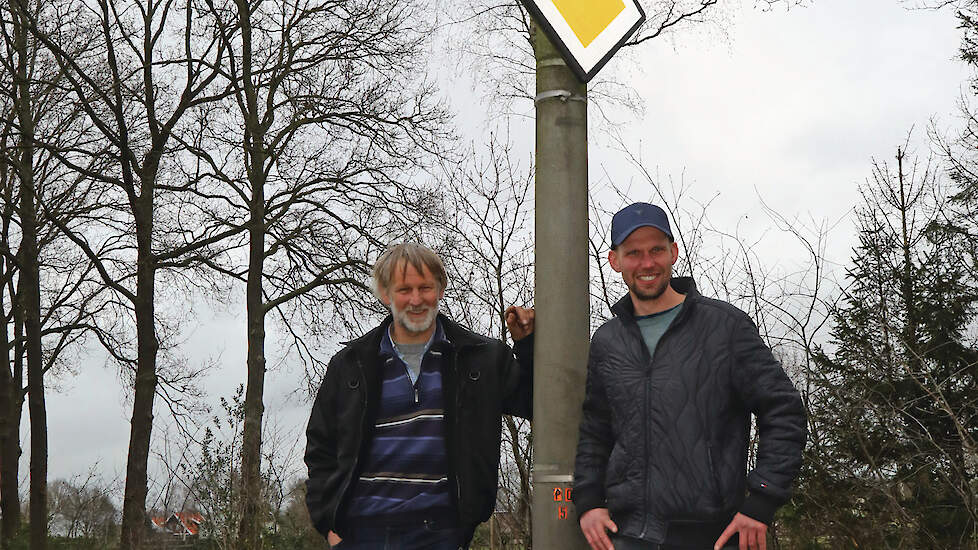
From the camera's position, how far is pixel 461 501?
9.31 ft

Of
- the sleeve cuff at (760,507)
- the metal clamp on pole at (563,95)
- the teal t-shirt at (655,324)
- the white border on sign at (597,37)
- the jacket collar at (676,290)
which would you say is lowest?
the sleeve cuff at (760,507)

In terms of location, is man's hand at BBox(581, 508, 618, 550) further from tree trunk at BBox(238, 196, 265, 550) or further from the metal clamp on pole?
tree trunk at BBox(238, 196, 265, 550)

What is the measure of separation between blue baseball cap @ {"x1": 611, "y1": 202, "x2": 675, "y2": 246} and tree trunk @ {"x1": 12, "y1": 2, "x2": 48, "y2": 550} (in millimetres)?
13225

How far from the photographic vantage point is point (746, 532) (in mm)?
2268

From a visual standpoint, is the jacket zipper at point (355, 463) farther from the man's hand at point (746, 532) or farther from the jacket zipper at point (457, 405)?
the man's hand at point (746, 532)

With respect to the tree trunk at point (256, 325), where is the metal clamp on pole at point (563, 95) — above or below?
below

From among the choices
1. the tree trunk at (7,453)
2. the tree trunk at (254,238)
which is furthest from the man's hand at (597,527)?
the tree trunk at (7,453)

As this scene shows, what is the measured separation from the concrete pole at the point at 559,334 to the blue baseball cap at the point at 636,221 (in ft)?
0.97

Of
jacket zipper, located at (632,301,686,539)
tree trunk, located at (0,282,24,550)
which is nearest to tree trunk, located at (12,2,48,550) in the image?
tree trunk, located at (0,282,24,550)

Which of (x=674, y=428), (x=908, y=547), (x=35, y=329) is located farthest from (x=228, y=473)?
(x=35, y=329)

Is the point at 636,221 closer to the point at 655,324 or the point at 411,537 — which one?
the point at 655,324

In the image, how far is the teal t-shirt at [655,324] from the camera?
2.56m

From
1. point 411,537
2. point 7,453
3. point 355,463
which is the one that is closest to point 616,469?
point 411,537

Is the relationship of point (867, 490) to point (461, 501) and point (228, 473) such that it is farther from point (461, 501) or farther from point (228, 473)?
point (228, 473)
